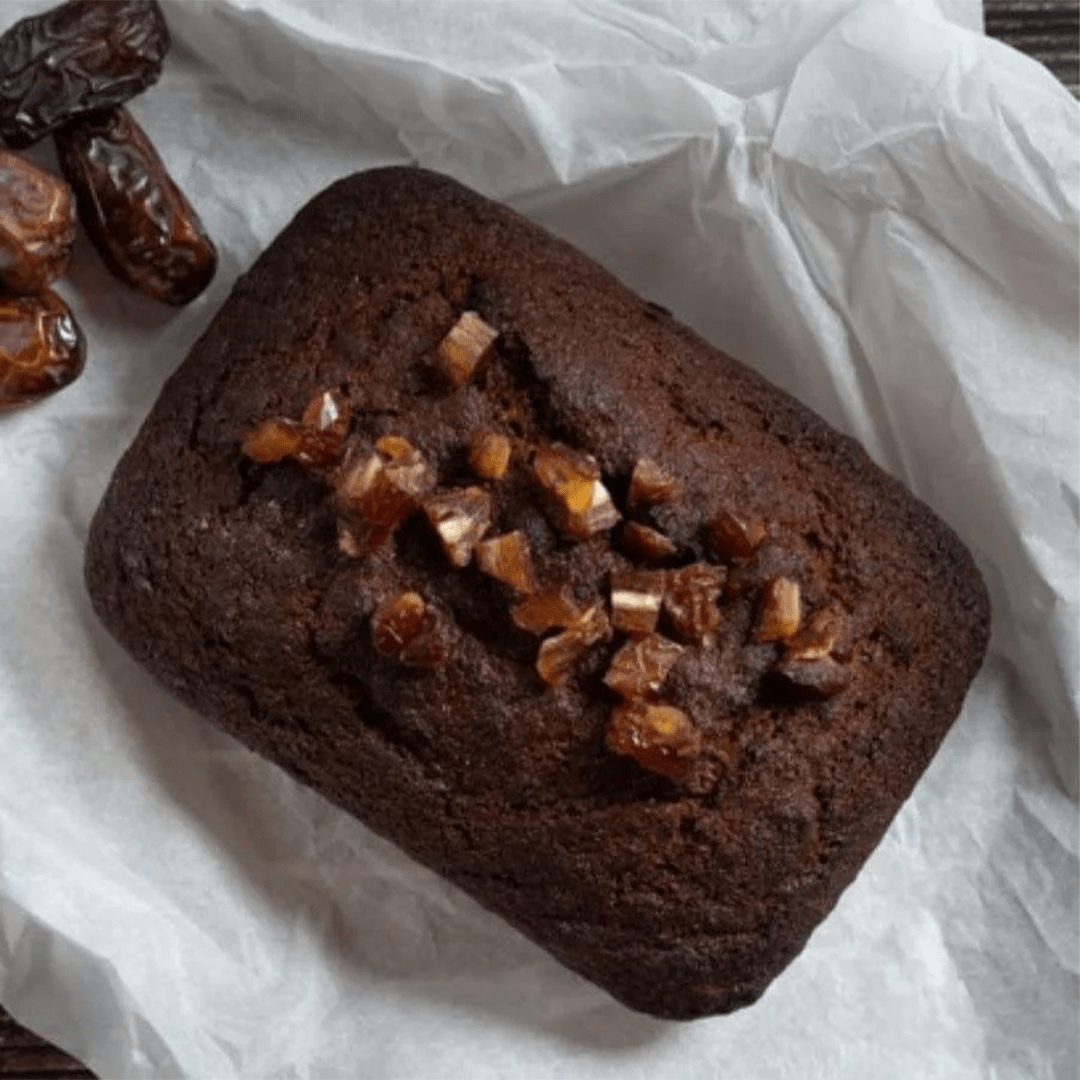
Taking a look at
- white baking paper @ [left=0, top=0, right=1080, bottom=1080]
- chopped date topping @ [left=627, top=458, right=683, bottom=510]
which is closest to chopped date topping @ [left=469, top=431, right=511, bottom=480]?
chopped date topping @ [left=627, top=458, right=683, bottom=510]

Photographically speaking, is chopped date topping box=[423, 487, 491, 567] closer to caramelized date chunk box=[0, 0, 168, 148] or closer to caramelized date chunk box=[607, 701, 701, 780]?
caramelized date chunk box=[607, 701, 701, 780]

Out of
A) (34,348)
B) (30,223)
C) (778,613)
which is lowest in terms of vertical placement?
(34,348)

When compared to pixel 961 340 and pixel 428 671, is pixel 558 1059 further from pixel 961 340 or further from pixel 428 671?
pixel 961 340

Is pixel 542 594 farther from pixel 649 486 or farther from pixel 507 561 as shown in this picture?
pixel 649 486

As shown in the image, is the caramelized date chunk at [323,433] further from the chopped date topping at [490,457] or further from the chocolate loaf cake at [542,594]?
the chopped date topping at [490,457]

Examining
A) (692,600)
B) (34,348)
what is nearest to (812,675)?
(692,600)

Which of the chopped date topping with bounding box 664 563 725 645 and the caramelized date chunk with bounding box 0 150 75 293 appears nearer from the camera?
the chopped date topping with bounding box 664 563 725 645

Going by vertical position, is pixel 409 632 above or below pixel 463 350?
below
